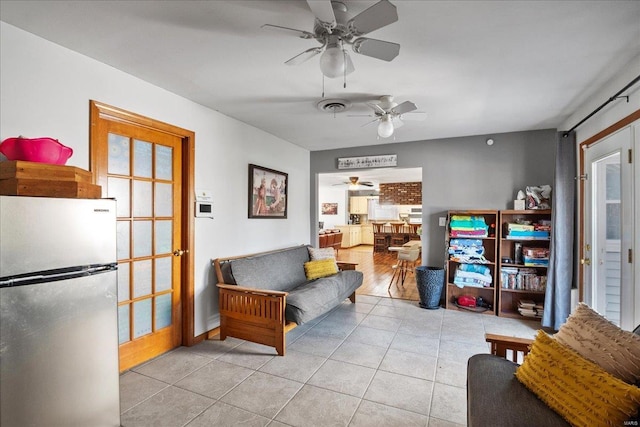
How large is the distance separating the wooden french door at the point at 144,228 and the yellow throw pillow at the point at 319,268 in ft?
5.40

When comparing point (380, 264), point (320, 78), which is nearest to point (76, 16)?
point (320, 78)

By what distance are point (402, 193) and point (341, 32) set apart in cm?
916

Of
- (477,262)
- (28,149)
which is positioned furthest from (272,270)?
(477,262)

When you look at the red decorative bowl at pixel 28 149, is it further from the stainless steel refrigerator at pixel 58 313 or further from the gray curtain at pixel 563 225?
the gray curtain at pixel 563 225

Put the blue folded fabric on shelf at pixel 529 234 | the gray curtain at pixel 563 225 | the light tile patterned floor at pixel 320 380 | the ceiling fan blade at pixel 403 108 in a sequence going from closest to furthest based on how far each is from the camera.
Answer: the light tile patterned floor at pixel 320 380
the ceiling fan blade at pixel 403 108
the gray curtain at pixel 563 225
the blue folded fabric on shelf at pixel 529 234

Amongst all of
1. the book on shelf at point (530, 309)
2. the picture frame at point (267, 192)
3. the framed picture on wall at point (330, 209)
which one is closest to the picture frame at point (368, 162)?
the picture frame at point (267, 192)

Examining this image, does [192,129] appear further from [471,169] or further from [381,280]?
[381,280]

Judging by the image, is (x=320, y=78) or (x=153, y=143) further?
(x=153, y=143)

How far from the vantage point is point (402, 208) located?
11.1m

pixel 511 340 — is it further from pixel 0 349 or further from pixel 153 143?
pixel 153 143

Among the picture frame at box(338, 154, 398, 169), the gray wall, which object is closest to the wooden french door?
the picture frame at box(338, 154, 398, 169)

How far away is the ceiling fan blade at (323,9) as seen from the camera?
138cm

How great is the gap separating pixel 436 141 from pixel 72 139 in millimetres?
4239

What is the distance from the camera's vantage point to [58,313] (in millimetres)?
1571
